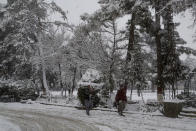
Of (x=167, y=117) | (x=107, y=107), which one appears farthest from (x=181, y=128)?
(x=107, y=107)

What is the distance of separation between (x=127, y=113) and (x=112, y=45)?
1086cm

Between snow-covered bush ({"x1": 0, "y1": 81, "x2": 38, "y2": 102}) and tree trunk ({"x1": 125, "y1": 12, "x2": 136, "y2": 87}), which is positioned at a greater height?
tree trunk ({"x1": 125, "y1": 12, "x2": 136, "y2": 87})

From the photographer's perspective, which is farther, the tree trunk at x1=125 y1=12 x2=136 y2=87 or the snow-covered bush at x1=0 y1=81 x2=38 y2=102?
the snow-covered bush at x1=0 y1=81 x2=38 y2=102

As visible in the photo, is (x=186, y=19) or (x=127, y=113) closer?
(x=186, y=19)

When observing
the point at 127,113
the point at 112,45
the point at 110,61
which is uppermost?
the point at 112,45

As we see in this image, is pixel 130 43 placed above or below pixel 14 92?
above

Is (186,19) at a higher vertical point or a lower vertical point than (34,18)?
lower

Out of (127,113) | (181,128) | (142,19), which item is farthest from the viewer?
(142,19)

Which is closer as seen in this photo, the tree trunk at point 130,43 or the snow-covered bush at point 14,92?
the tree trunk at point 130,43

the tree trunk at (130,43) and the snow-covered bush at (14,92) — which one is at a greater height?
the tree trunk at (130,43)

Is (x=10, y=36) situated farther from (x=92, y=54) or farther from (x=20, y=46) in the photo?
(x=92, y=54)

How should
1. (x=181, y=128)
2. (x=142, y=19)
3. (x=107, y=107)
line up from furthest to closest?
(x=142, y=19) < (x=107, y=107) < (x=181, y=128)

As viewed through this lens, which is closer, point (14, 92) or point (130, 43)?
point (130, 43)

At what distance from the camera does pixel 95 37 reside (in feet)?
82.6
